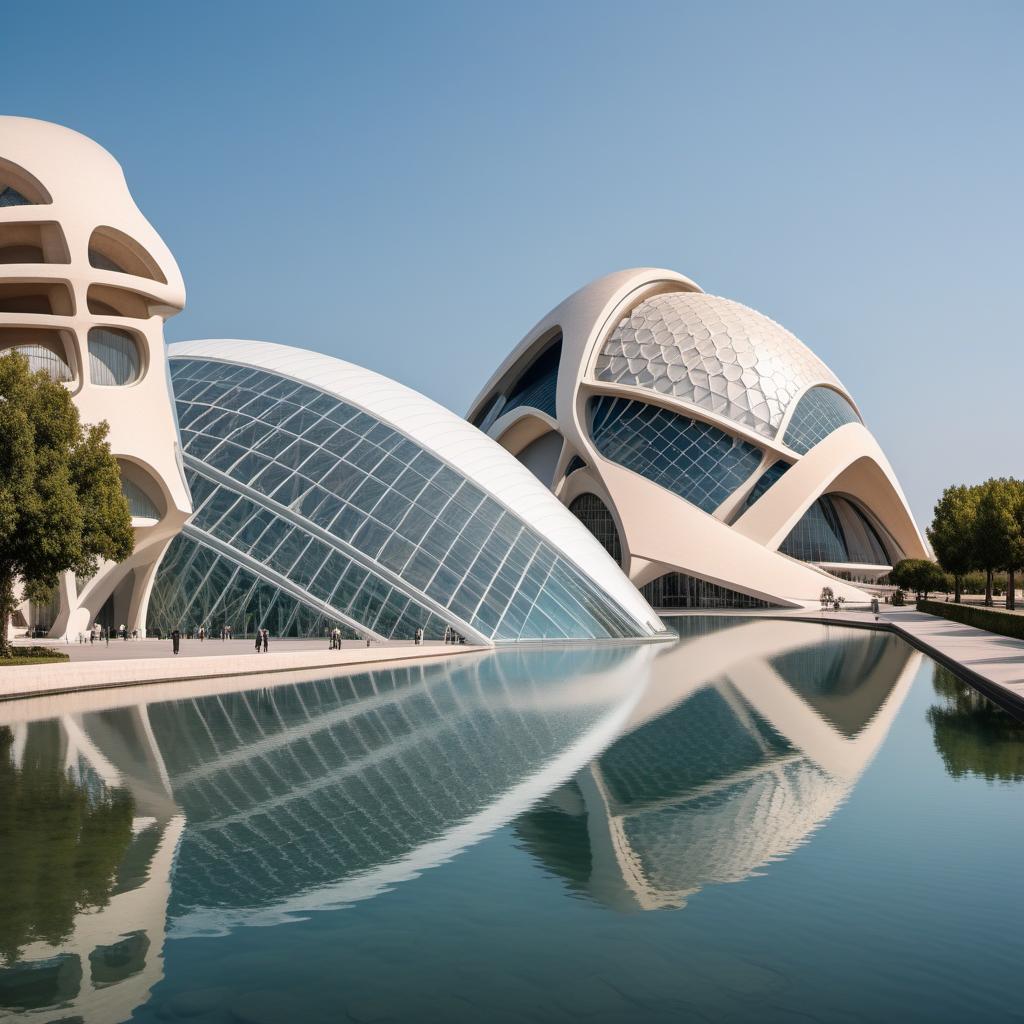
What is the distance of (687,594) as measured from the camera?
194ft

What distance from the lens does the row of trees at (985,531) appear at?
48188 millimetres

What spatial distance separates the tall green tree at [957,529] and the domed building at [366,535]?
86.3 feet

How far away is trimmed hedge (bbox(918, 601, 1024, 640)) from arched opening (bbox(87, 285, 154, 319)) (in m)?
26.3

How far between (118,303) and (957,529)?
1717 inches

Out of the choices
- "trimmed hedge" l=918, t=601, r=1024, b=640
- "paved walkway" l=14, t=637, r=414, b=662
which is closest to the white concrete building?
"paved walkway" l=14, t=637, r=414, b=662

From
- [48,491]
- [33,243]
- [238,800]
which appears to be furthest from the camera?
[33,243]

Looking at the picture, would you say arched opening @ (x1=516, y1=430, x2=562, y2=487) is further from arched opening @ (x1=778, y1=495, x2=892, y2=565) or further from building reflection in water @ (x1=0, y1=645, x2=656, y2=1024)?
building reflection in water @ (x1=0, y1=645, x2=656, y2=1024)

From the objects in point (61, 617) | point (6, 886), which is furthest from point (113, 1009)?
point (61, 617)

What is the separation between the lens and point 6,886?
23.6 ft

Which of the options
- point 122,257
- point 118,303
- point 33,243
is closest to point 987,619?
point 118,303

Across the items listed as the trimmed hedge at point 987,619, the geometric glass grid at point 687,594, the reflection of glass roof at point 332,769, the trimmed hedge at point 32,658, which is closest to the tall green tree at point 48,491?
the trimmed hedge at point 32,658

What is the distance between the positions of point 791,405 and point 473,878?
55.5 m

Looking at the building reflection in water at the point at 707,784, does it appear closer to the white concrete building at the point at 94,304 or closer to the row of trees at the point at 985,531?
the white concrete building at the point at 94,304

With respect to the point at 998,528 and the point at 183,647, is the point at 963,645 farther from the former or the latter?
the point at 998,528
